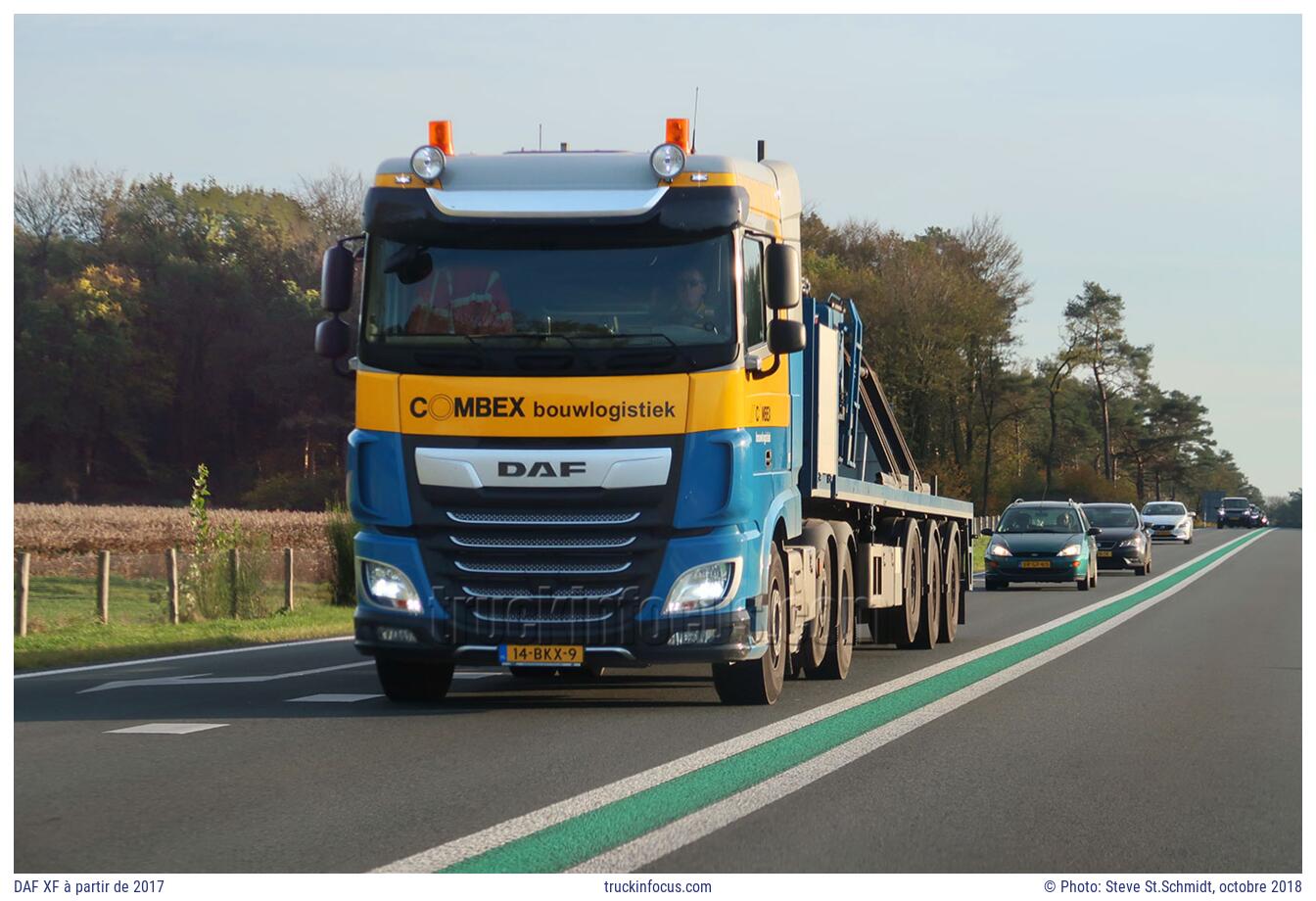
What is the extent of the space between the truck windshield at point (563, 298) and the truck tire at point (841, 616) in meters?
3.56

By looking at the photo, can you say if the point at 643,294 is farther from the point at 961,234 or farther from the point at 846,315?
the point at 961,234

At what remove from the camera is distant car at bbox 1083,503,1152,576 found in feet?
134

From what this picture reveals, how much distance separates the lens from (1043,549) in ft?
109

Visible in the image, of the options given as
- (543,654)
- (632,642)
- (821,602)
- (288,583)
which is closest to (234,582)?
(288,583)

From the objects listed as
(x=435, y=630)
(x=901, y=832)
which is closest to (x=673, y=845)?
(x=901, y=832)

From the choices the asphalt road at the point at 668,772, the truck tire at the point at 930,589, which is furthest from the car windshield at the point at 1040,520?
the asphalt road at the point at 668,772

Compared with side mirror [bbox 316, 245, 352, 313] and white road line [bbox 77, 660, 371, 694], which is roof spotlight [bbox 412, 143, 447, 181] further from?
white road line [bbox 77, 660, 371, 694]

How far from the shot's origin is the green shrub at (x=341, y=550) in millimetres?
28766

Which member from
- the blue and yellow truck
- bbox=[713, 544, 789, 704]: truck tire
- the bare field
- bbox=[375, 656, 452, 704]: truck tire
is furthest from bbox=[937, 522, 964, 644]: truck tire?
the bare field

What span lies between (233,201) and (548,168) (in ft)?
259

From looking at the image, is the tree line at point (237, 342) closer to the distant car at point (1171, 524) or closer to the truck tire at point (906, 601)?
the distant car at point (1171, 524)

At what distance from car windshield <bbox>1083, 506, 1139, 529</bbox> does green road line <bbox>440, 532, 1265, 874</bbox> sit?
27.8 metres

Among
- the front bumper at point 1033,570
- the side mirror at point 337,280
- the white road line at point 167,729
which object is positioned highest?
the side mirror at point 337,280

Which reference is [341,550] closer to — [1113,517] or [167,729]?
A: [167,729]
